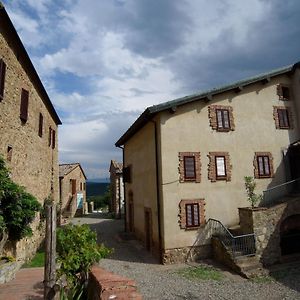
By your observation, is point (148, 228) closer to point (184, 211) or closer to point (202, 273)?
point (184, 211)

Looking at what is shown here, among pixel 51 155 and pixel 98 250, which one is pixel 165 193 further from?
pixel 51 155

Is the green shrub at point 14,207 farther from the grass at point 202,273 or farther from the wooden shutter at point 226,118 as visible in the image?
the wooden shutter at point 226,118

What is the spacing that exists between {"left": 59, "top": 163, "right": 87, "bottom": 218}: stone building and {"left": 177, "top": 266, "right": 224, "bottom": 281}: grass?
21.3 meters

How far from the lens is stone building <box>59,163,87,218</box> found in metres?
33.0

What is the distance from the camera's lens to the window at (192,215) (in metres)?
14.4

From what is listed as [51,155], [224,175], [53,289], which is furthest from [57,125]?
[53,289]

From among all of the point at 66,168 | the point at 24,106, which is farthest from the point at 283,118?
the point at 66,168

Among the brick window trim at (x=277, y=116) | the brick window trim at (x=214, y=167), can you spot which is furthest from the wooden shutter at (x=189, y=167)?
the brick window trim at (x=277, y=116)

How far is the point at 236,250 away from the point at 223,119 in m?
6.61

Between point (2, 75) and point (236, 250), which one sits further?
point (236, 250)

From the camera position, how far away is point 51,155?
20422 mm

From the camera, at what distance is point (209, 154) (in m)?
15.3

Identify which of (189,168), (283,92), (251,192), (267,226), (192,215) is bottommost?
(267,226)

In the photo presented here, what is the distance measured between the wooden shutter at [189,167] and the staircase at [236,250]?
240 centimetres
